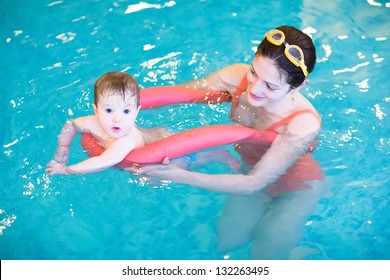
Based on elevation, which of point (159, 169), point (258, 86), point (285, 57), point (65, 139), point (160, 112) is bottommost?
point (160, 112)

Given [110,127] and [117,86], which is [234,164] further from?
[117,86]

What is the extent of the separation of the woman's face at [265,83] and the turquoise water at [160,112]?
33.2 inches

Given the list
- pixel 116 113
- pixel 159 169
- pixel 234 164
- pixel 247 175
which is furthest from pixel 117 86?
pixel 234 164

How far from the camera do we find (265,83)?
3.90 metres

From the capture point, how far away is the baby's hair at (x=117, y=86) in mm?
3658

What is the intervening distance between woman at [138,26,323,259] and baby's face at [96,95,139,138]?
1.24 feet

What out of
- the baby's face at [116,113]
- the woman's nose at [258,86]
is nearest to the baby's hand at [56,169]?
the baby's face at [116,113]

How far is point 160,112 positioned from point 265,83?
4.40ft

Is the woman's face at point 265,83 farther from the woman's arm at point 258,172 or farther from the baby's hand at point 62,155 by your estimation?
the baby's hand at point 62,155

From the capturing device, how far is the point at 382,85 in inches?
218

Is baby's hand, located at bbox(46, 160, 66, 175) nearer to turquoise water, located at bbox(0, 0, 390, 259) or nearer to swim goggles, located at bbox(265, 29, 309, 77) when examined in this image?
turquoise water, located at bbox(0, 0, 390, 259)

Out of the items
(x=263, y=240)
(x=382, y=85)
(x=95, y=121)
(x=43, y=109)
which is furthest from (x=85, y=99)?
(x=382, y=85)

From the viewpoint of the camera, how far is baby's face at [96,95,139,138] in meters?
3.68

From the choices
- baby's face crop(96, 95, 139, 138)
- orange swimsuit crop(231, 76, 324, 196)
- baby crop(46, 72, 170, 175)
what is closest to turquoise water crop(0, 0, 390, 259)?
orange swimsuit crop(231, 76, 324, 196)
